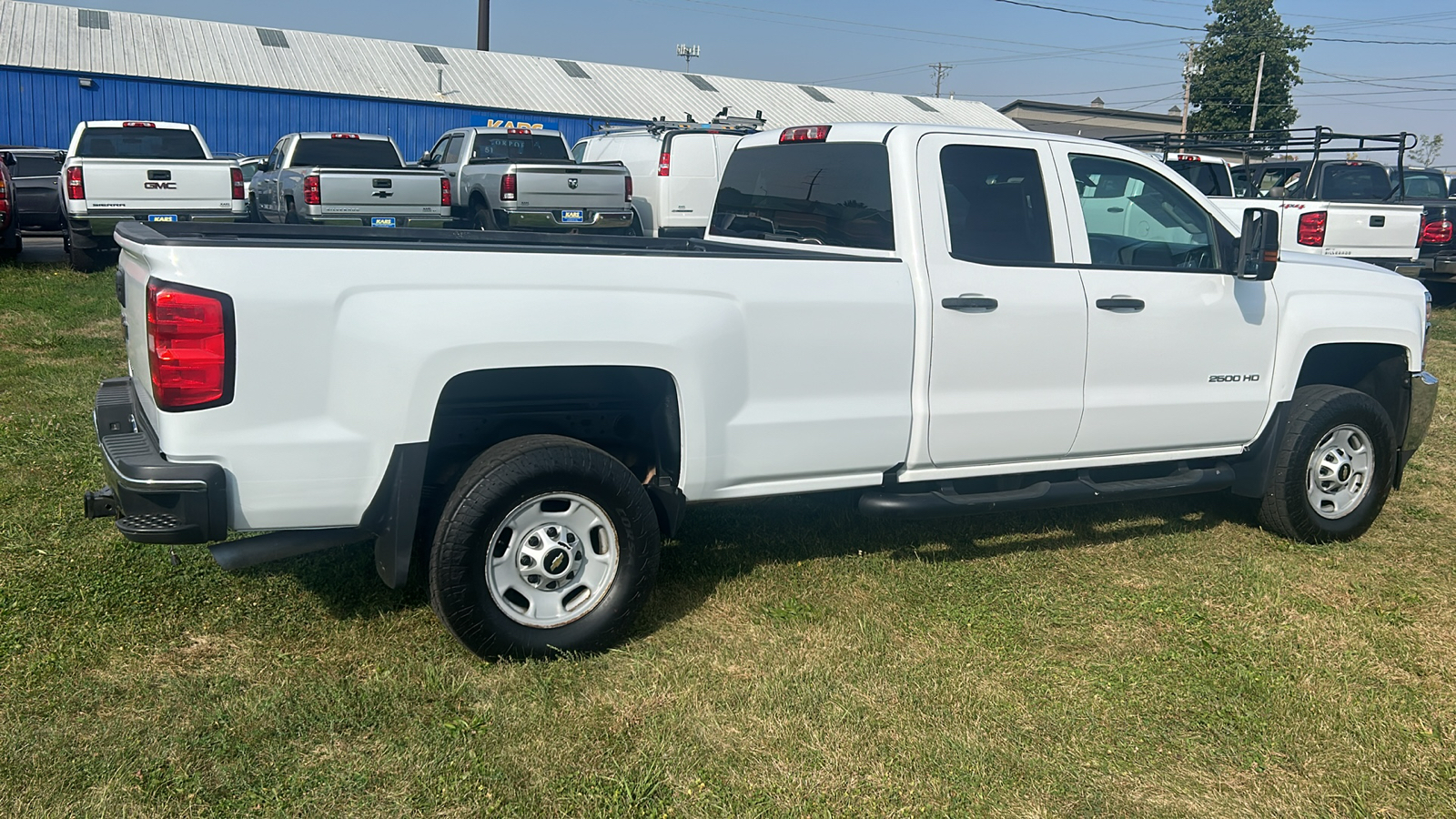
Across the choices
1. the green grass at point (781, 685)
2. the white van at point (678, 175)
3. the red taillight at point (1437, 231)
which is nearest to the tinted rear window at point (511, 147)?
the white van at point (678, 175)

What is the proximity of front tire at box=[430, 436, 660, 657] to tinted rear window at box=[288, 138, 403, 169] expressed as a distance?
1257cm

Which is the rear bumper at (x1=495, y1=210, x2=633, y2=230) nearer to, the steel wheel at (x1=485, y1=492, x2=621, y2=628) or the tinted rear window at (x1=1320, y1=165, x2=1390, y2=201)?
the tinted rear window at (x1=1320, y1=165, x2=1390, y2=201)

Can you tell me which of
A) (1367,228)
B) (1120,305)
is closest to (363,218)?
(1120,305)

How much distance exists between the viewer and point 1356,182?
14.0 m

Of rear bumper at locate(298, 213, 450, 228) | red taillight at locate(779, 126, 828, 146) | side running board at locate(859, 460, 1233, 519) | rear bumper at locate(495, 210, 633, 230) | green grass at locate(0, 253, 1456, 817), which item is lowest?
green grass at locate(0, 253, 1456, 817)

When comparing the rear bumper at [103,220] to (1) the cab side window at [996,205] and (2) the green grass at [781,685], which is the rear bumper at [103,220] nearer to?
(2) the green grass at [781,685]

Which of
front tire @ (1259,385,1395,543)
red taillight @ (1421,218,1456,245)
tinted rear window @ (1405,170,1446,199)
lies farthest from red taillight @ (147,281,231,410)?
tinted rear window @ (1405,170,1446,199)

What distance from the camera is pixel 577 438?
4.33 meters

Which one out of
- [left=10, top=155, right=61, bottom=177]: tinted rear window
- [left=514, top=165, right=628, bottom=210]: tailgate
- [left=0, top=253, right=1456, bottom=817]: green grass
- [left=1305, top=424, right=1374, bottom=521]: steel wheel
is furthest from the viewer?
[left=10, top=155, right=61, bottom=177]: tinted rear window

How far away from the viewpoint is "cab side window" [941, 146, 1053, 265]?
15.4 feet

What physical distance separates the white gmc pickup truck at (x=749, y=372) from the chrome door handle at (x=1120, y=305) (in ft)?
0.06

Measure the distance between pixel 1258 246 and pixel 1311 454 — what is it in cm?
117

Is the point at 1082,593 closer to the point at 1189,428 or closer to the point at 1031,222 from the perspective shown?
the point at 1189,428

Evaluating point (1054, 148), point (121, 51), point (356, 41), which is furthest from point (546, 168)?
point (356, 41)
